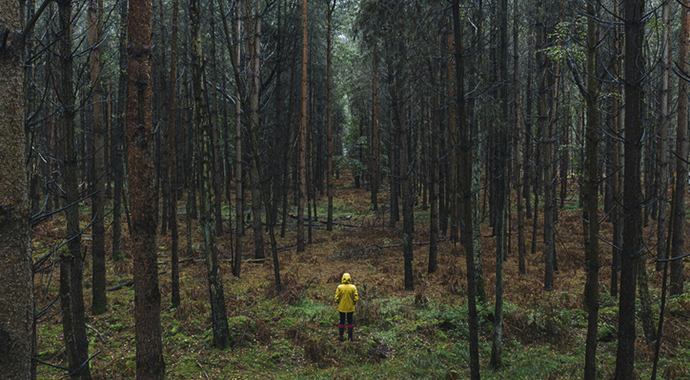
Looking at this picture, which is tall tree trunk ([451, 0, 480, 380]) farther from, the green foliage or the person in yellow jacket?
the person in yellow jacket

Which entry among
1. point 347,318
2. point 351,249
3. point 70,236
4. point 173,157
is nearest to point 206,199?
point 173,157

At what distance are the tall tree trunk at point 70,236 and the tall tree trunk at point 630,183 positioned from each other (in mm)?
6501

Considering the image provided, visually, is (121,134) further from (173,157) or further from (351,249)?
(351,249)

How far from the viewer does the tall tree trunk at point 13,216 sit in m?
1.70

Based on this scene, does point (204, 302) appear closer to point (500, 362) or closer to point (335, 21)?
point (500, 362)

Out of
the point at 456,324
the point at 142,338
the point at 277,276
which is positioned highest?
the point at 142,338

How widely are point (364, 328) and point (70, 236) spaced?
20.2ft

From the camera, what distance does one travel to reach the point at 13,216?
1.75m

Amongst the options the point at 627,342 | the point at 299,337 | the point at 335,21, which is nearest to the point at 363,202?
the point at 335,21

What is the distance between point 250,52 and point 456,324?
37.2 ft

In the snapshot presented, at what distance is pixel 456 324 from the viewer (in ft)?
28.6

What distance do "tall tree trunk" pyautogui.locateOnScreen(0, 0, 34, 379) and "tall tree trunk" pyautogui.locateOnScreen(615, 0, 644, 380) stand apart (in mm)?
5445

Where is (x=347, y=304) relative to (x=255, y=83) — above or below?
below

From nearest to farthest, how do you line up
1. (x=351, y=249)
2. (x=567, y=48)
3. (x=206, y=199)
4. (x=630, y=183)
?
(x=630, y=183) < (x=567, y=48) < (x=206, y=199) < (x=351, y=249)
